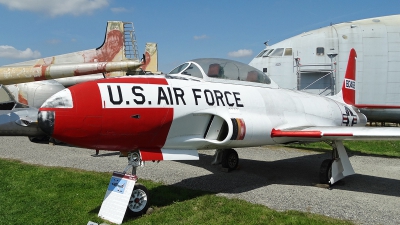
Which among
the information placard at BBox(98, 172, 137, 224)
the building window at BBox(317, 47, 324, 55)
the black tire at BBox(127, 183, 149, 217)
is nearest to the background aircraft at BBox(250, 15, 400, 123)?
the building window at BBox(317, 47, 324, 55)

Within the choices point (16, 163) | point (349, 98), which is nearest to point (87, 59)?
point (16, 163)

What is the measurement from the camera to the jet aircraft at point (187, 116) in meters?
5.07

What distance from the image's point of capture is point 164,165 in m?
9.95

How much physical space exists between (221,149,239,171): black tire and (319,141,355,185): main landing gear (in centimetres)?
240

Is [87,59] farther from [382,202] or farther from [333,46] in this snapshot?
[382,202]

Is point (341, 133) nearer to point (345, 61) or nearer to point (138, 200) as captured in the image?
point (138, 200)

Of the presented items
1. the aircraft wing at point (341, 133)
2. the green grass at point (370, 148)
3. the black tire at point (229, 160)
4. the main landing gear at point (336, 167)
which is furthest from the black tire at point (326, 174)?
the green grass at point (370, 148)

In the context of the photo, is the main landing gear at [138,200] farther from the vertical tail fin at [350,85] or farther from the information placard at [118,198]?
the vertical tail fin at [350,85]

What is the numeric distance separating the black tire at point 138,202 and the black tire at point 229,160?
4.09 meters

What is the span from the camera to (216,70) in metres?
7.36

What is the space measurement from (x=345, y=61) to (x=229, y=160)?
385 inches

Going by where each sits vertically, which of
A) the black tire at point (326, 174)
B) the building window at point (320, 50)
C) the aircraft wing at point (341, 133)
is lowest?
the black tire at point (326, 174)

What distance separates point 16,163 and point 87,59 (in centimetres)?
1224

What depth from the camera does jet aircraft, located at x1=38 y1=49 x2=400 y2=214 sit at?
16.6 feet
